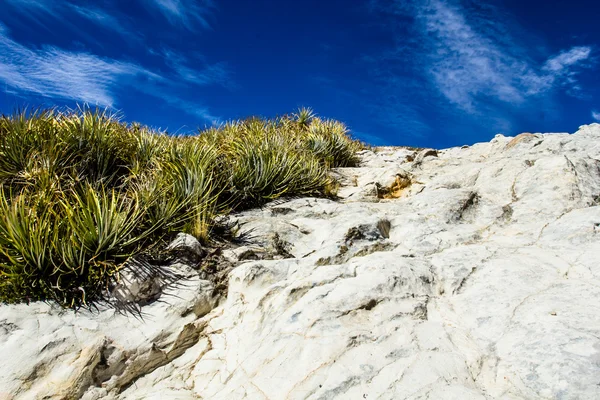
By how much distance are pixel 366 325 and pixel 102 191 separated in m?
3.95

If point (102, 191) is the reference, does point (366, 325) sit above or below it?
below

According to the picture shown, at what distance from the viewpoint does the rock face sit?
251 centimetres

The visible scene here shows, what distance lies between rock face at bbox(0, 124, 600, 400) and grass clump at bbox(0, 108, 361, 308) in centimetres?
48

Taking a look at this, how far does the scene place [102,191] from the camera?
16.7ft

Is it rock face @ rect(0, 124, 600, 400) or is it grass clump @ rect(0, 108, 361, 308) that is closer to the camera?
rock face @ rect(0, 124, 600, 400)

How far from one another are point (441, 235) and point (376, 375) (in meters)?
2.64

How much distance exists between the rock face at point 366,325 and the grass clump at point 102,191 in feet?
1.57

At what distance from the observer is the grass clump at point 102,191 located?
3721 mm

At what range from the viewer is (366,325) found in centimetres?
300

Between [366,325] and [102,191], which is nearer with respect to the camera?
[366,325]

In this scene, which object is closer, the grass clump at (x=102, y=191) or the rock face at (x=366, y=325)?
the rock face at (x=366, y=325)

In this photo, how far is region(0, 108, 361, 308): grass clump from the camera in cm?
372

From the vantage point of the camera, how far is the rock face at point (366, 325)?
251 cm

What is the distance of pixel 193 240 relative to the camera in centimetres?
457
